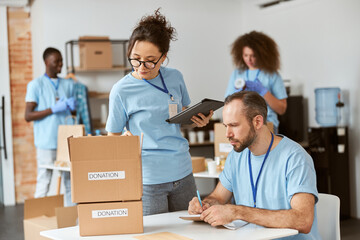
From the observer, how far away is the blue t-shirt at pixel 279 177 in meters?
2.04

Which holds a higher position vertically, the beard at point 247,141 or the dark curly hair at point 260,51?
the dark curly hair at point 260,51

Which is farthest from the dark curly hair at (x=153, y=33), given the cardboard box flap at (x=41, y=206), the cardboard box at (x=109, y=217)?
the cardboard box flap at (x=41, y=206)

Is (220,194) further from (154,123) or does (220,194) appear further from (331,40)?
(331,40)

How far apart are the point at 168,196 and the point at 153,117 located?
0.38 metres

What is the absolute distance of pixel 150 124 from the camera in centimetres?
240

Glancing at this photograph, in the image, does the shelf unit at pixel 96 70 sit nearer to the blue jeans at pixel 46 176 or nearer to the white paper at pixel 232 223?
the blue jeans at pixel 46 176

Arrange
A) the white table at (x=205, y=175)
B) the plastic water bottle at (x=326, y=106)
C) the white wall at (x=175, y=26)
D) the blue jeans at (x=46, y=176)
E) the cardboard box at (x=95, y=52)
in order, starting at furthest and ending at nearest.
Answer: the white wall at (x=175, y=26), the cardboard box at (x=95, y=52), the plastic water bottle at (x=326, y=106), the blue jeans at (x=46, y=176), the white table at (x=205, y=175)

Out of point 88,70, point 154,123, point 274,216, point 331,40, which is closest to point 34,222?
point 154,123

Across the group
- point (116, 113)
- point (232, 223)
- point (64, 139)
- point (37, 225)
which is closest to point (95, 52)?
point (64, 139)

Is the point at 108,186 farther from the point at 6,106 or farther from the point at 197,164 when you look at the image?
the point at 6,106

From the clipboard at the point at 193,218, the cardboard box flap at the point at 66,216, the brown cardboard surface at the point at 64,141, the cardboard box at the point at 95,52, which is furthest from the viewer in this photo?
the cardboard box at the point at 95,52

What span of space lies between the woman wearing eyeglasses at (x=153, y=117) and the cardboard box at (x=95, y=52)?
3.74 metres

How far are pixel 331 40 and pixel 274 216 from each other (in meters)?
4.12

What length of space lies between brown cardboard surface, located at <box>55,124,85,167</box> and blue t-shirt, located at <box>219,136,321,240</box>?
2384 millimetres
